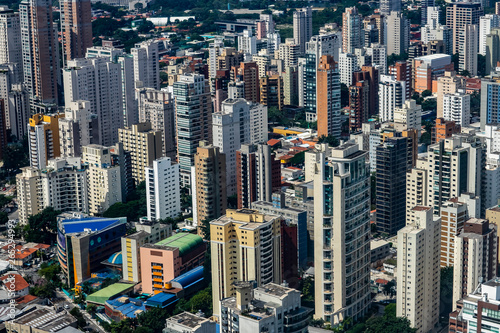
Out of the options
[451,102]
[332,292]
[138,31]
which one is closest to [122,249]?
[332,292]

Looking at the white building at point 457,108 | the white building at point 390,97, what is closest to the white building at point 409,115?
the white building at point 457,108

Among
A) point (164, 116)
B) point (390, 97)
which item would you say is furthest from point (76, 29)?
point (390, 97)

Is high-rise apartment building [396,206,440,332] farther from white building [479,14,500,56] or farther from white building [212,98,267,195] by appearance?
white building [479,14,500,56]

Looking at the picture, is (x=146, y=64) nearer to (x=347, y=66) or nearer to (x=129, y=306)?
(x=347, y=66)

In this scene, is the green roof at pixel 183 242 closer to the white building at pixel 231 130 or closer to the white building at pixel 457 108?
the white building at pixel 231 130

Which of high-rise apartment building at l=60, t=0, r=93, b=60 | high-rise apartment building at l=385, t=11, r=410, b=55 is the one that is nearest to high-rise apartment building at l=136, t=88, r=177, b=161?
high-rise apartment building at l=60, t=0, r=93, b=60
